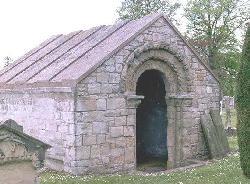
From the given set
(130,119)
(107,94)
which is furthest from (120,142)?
(107,94)

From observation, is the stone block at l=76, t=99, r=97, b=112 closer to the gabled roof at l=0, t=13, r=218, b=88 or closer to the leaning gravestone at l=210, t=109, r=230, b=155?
the gabled roof at l=0, t=13, r=218, b=88

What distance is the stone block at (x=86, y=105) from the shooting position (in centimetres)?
934

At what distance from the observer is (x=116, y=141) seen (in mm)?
10062

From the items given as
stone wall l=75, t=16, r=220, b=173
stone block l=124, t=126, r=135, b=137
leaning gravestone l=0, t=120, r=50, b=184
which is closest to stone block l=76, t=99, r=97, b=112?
stone wall l=75, t=16, r=220, b=173

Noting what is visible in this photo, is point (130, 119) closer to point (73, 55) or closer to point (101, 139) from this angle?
point (101, 139)

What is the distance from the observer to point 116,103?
10.1m

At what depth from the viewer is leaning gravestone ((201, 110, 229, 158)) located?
39.9 feet

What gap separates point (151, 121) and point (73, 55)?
15.0 ft

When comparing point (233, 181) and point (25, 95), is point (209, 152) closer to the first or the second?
point (233, 181)

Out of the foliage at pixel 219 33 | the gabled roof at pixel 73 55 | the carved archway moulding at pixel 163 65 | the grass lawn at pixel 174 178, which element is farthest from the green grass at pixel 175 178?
the foliage at pixel 219 33

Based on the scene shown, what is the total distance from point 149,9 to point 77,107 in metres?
18.9

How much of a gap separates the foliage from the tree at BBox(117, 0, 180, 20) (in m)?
2.12

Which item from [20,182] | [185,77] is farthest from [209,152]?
[20,182]

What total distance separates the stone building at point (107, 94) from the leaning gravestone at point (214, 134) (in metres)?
0.22
